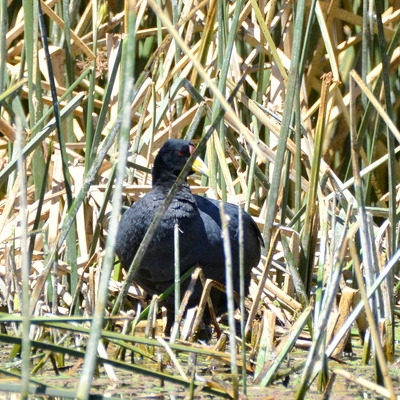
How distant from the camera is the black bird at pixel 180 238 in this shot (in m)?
2.64

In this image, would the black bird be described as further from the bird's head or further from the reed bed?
the reed bed

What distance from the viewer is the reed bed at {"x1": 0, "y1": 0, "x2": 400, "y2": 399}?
65.7 inches

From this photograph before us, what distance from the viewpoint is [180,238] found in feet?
8.61

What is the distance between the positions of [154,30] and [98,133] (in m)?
1.20

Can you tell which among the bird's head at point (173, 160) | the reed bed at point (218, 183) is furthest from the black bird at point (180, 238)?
the reed bed at point (218, 183)

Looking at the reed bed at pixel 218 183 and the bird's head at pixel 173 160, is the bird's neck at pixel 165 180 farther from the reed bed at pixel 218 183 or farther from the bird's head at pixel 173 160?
the reed bed at pixel 218 183

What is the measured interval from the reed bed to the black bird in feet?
0.33

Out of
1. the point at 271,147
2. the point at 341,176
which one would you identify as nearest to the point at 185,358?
the point at 271,147

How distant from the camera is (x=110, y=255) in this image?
1152mm

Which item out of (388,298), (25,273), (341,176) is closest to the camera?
(25,273)

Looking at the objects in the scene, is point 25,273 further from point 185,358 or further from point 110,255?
point 185,358

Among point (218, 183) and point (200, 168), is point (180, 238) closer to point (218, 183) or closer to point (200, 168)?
point (200, 168)

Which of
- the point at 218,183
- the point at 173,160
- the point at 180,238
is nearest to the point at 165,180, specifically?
the point at 173,160

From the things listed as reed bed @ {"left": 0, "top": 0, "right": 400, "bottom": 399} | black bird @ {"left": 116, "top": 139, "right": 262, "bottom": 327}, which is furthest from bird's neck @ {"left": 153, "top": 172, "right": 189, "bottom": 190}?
reed bed @ {"left": 0, "top": 0, "right": 400, "bottom": 399}
